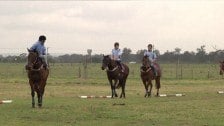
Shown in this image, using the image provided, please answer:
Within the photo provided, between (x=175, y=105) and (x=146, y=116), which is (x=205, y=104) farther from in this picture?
(x=146, y=116)

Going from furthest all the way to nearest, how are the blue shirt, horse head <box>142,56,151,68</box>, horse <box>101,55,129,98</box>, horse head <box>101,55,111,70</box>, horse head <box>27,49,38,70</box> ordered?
1. horse head <box>142,56,151,68</box>
2. horse <box>101,55,129,98</box>
3. horse head <box>101,55,111,70</box>
4. the blue shirt
5. horse head <box>27,49,38,70</box>

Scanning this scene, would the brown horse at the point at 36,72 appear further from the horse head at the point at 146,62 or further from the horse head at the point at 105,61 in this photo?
the horse head at the point at 146,62

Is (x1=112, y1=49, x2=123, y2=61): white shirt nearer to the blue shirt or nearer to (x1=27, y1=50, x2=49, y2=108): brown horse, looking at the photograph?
(x1=27, y1=50, x2=49, y2=108): brown horse

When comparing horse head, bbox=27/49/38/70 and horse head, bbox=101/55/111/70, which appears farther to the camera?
horse head, bbox=101/55/111/70

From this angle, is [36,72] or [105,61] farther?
[105,61]

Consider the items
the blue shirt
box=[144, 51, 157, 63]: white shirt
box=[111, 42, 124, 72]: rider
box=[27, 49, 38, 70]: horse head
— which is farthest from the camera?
box=[144, 51, 157, 63]: white shirt

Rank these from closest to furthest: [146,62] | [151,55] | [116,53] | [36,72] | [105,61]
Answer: [36,72], [105,61], [116,53], [146,62], [151,55]

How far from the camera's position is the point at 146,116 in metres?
18.7

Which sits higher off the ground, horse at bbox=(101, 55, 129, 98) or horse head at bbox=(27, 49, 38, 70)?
horse head at bbox=(27, 49, 38, 70)

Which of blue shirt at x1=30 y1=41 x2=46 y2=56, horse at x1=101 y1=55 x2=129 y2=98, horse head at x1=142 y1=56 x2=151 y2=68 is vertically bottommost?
horse at x1=101 y1=55 x2=129 y2=98

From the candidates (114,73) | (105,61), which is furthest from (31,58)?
(114,73)

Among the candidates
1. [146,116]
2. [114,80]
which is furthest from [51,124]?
[114,80]

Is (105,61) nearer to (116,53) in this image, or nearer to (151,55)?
(116,53)

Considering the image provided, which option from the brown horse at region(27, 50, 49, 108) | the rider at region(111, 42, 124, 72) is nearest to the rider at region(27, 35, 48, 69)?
the brown horse at region(27, 50, 49, 108)
